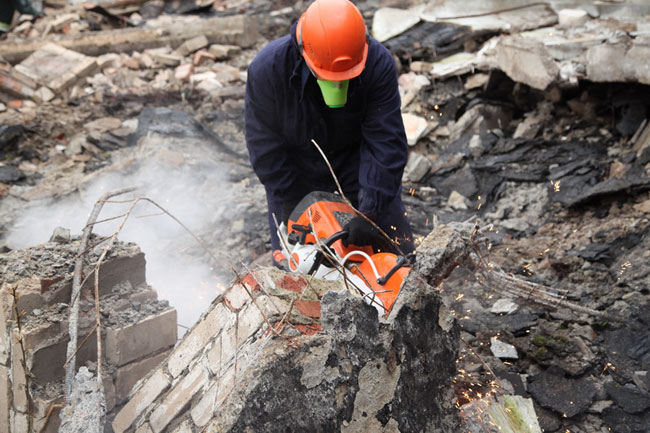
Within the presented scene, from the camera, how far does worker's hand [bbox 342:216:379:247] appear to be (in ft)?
8.82

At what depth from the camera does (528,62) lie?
5.66 m

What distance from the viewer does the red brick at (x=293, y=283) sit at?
2146mm

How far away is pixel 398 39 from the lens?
26.5 feet

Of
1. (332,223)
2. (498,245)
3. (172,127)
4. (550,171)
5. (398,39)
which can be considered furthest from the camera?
(398,39)

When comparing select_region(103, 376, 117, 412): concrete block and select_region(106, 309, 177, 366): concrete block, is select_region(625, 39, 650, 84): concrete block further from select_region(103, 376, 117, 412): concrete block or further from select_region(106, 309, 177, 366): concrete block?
select_region(103, 376, 117, 412): concrete block

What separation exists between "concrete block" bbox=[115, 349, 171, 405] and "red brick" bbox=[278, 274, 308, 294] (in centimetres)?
107

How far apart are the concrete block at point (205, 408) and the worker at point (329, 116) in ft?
3.56

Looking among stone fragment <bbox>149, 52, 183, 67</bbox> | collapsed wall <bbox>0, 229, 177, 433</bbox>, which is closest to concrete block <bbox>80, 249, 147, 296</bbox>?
collapsed wall <bbox>0, 229, 177, 433</bbox>

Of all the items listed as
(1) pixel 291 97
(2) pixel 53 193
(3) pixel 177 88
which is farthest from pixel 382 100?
(3) pixel 177 88

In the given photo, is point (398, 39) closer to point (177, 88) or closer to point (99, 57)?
point (177, 88)

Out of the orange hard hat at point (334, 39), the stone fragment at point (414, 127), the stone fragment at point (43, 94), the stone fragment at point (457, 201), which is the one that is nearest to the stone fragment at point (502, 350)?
the orange hard hat at point (334, 39)

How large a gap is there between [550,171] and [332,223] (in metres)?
3.60

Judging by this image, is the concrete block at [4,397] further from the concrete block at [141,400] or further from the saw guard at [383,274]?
the saw guard at [383,274]

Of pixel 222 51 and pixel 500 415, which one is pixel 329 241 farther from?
pixel 222 51
